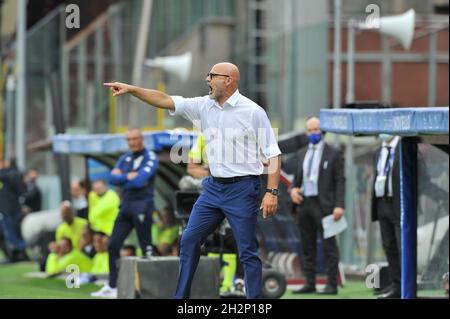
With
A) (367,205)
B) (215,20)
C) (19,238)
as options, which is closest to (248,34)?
(215,20)

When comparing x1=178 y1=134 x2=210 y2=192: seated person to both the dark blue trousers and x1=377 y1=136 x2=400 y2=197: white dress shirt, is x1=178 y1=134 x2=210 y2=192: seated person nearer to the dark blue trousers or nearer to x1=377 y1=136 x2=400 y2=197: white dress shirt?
x1=377 y1=136 x2=400 y2=197: white dress shirt

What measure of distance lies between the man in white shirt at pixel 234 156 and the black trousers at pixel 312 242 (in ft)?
17.6

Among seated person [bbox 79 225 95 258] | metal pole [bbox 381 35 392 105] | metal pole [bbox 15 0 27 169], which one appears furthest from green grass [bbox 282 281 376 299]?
metal pole [bbox 381 35 392 105]

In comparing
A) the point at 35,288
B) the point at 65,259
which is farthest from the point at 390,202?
the point at 65,259

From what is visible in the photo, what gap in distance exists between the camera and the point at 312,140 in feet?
55.4

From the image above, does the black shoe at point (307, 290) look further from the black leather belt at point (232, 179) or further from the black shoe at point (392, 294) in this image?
the black leather belt at point (232, 179)

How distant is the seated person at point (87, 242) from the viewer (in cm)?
1989

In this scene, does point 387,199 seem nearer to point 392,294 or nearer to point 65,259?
point 392,294

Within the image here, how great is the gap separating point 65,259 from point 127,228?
3707 mm

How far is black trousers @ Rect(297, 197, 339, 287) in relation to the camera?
16.9m

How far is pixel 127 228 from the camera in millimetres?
16641

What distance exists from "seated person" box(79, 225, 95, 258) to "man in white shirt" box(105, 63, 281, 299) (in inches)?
332
